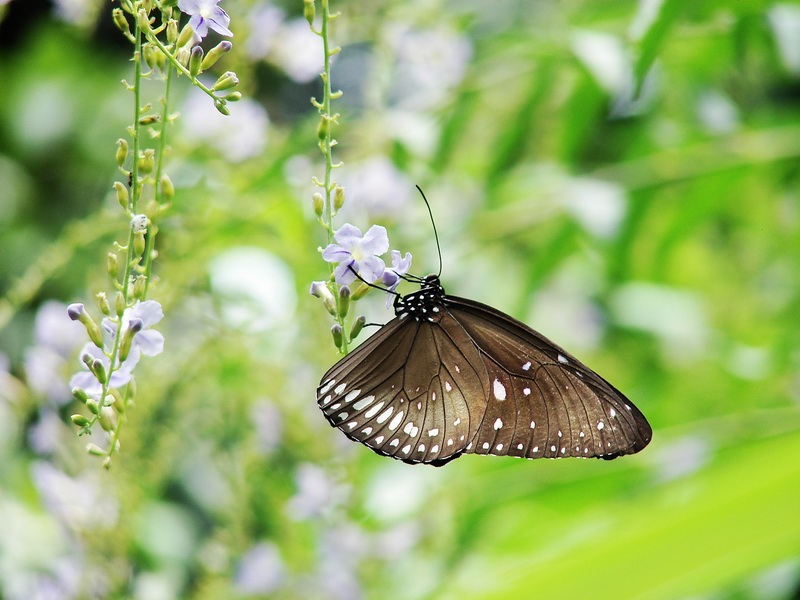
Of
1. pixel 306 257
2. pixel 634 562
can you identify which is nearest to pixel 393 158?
pixel 306 257

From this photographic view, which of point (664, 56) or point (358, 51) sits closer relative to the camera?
point (664, 56)

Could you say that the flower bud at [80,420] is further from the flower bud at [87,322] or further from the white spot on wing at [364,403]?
the white spot on wing at [364,403]

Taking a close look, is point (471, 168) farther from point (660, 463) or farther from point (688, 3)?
point (688, 3)

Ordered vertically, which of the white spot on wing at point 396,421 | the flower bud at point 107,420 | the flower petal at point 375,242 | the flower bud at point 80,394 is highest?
the flower petal at point 375,242

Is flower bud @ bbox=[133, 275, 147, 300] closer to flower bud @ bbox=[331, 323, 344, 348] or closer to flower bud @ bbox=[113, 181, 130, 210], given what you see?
flower bud @ bbox=[113, 181, 130, 210]

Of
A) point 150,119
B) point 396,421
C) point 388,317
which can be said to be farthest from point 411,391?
point 388,317

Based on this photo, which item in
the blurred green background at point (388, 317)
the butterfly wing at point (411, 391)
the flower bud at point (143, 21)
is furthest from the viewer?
the blurred green background at point (388, 317)

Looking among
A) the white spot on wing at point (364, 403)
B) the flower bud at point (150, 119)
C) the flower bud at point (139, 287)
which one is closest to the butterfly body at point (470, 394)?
the white spot on wing at point (364, 403)

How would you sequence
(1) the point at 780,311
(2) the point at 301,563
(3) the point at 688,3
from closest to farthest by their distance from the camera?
(3) the point at 688,3 → (2) the point at 301,563 → (1) the point at 780,311
